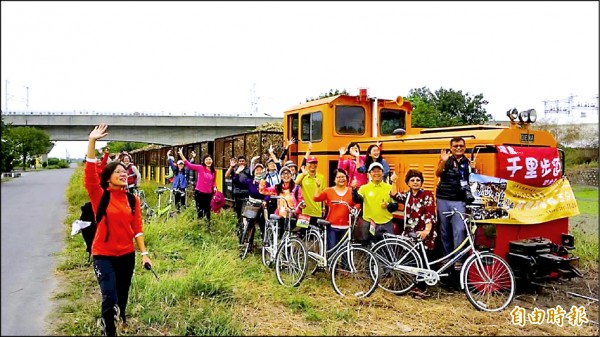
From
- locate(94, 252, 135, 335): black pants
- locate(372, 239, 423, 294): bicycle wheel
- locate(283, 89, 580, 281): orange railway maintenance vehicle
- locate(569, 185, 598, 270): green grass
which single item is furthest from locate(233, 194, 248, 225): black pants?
locate(569, 185, 598, 270): green grass

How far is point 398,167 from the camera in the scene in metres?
7.27

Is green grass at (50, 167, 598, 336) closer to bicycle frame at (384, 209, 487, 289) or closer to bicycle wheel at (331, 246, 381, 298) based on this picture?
bicycle wheel at (331, 246, 381, 298)

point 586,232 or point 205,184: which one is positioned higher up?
point 205,184

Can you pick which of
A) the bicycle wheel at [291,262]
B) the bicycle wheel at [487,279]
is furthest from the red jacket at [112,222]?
the bicycle wheel at [487,279]

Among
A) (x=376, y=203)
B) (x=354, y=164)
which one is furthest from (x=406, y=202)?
(x=354, y=164)

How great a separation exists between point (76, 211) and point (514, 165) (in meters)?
8.75

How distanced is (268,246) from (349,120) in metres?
2.82

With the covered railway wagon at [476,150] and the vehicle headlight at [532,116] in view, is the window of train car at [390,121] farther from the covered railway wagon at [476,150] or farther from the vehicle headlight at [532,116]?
the vehicle headlight at [532,116]

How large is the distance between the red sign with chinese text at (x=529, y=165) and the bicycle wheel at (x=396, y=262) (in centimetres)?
155

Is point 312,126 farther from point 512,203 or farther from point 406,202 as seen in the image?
point 512,203

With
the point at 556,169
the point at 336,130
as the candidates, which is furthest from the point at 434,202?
the point at 336,130

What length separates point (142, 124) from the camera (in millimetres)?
25703

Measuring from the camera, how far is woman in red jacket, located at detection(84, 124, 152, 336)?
4.15 metres

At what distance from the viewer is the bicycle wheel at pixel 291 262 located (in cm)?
598
